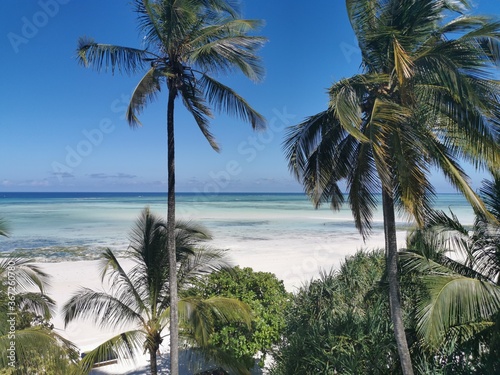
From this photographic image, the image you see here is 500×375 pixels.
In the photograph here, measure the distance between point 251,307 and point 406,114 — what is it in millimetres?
5959

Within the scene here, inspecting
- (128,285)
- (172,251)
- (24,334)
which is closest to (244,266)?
(128,285)

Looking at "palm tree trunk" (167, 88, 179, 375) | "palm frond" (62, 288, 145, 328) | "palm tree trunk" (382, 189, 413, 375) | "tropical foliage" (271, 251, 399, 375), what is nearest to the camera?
"palm tree trunk" (382, 189, 413, 375)

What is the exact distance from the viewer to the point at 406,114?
15.8ft

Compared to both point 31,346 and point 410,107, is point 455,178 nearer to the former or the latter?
point 410,107

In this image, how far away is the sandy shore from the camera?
11.6 m

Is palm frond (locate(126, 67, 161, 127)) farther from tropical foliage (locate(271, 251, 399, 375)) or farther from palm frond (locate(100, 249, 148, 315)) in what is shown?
tropical foliage (locate(271, 251, 399, 375))

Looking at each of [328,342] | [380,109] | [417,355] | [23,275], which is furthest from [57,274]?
[380,109]

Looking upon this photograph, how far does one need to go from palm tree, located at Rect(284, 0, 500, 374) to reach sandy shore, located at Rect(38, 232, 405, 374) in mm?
6925

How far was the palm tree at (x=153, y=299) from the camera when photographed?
7340 millimetres

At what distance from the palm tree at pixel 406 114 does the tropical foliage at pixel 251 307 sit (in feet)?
11.5

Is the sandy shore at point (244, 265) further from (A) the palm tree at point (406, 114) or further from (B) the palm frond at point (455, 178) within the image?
(B) the palm frond at point (455, 178)

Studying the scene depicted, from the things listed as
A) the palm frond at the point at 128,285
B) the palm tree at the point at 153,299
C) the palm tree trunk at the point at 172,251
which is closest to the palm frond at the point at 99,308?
the palm tree at the point at 153,299

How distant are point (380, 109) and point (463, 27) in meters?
2.26

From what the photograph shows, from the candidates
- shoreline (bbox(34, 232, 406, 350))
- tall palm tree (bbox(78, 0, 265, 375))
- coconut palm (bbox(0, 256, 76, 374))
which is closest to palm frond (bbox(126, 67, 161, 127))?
tall palm tree (bbox(78, 0, 265, 375))
